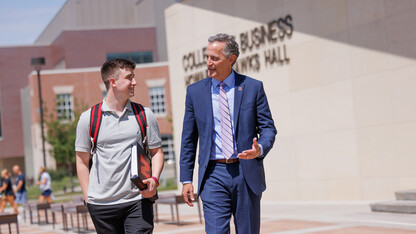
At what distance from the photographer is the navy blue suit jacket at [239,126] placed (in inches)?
214

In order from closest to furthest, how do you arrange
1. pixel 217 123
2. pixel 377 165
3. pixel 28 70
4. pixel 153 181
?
pixel 153 181 → pixel 217 123 → pixel 377 165 → pixel 28 70

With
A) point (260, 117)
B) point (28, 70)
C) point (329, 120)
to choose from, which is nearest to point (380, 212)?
point (329, 120)

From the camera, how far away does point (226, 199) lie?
548 cm

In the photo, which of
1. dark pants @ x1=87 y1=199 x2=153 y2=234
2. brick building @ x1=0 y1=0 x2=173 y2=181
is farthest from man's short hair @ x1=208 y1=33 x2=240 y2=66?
brick building @ x1=0 y1=0 x2=173 y2=181

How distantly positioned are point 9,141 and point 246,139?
68.6m

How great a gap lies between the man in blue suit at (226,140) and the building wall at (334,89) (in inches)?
463

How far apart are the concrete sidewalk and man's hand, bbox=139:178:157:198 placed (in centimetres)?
701

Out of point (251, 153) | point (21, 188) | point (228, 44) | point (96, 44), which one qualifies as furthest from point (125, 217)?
point (96, 44)

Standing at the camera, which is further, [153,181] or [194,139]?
[194,139]

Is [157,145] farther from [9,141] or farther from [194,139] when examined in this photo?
[9,141]

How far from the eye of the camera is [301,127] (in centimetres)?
2039

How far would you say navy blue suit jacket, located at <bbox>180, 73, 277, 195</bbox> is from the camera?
5.44 metres

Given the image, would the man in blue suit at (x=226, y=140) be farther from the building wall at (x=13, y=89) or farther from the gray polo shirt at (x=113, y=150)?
the building wall at (x=13, y=89)

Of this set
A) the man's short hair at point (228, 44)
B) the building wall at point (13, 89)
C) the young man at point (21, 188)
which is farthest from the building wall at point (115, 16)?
the man's short hair at point (228, 44)
